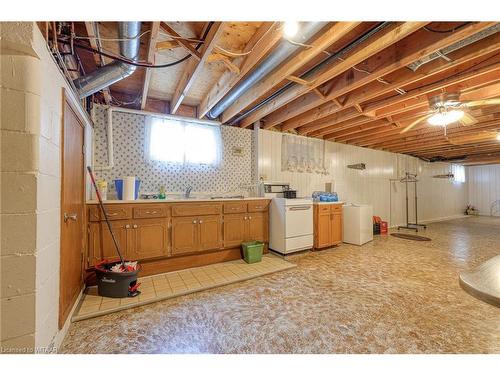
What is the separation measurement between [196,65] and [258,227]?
2.53 meters

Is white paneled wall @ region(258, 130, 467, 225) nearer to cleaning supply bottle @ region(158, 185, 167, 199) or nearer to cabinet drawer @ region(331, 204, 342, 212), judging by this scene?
cabinet drawer @ region(331, 204, 342, 212)

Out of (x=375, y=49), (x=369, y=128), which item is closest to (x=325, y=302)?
(x=375, y=49)

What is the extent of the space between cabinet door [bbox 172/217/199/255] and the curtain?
2377 millimetres

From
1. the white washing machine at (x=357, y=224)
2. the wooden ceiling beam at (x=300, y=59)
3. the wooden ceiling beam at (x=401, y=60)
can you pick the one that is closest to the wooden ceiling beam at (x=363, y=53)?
the wooden ceiling beam at (x=300, y=59)

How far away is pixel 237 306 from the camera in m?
2.10

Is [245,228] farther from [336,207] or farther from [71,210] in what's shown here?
[71,210]

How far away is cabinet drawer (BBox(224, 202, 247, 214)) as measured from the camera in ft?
11.0

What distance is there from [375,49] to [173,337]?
9.71 ft

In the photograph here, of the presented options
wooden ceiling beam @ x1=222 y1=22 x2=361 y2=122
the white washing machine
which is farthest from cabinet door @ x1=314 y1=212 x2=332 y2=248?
wooden ceiling beam @ x1=222 y1=22 x2=361 y2=122

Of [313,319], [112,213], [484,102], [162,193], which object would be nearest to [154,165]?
[162,193]

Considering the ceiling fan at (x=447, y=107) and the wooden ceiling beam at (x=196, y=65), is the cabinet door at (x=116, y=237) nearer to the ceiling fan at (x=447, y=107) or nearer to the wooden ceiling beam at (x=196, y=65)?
the wooden ceiling beam at (x=196, y=65)

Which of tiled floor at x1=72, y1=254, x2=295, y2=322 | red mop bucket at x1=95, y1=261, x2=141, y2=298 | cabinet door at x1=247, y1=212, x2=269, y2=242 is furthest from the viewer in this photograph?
cabinet door at x1=247, y1=212, x2=269, y2=242

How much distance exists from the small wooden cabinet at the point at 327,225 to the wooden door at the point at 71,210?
3480mm
